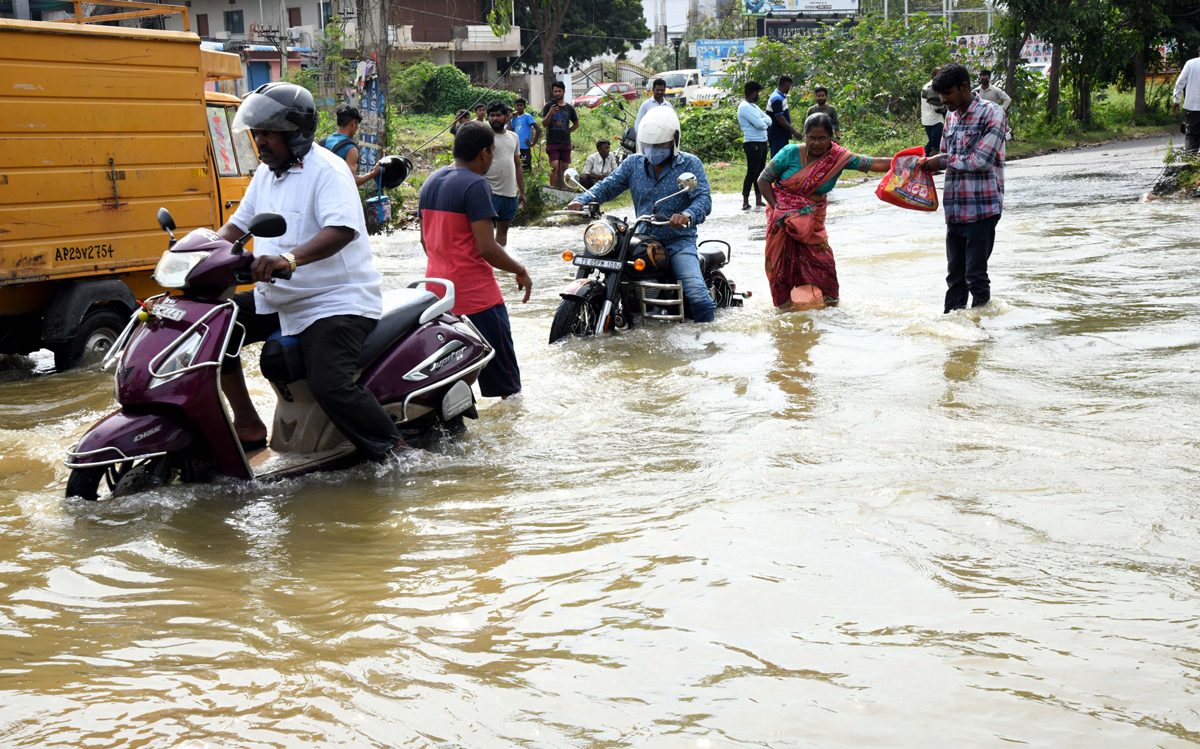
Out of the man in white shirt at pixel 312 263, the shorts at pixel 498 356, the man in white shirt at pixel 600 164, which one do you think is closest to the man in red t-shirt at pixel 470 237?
the shorts at pixel 498 356

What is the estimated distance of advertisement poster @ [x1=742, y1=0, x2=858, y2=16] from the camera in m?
54.7

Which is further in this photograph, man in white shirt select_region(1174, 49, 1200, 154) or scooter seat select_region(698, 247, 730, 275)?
man in white shirt select_region(1174, 49, 1200, 154)

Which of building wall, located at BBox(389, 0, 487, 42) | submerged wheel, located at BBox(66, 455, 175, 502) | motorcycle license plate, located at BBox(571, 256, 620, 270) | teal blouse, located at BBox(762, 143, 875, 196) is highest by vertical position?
building wall, located at BBox(389, 0, 487, 42)

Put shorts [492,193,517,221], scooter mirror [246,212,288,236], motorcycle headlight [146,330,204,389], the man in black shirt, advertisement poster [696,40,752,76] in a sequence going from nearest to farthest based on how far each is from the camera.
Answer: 1. scooter mirror [246,212,288,236]
2. motorcycle headlight [146,330,204,389]
3. shorts [492,193,517,221]
4. the man in black shirt
5. advertisement poster [696,40,752,76]

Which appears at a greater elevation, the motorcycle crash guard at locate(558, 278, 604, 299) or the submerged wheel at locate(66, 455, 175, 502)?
the motorcycle crash guard at locate(558, 278, 604, 299)

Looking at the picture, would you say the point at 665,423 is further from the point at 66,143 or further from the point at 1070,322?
the point at 66,143

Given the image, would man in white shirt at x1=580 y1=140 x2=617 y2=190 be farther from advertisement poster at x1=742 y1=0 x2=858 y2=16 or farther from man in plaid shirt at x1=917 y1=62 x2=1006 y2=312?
advertisement poster at x1=742 y1=0 x2=858 y2=16

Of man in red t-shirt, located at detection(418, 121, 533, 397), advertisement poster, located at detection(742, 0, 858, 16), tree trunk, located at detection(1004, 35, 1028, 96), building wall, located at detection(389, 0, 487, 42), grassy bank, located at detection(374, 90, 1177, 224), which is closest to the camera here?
man in red t-shirt, located at detection(418, 121, 533, 397)

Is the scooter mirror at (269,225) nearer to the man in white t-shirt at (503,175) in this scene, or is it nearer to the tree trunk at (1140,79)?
the man in white t-shirt at (503,175)

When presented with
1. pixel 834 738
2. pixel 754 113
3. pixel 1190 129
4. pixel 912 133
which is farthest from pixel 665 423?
pixel 912 133

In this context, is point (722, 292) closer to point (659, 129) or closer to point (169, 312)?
point (659, 129)

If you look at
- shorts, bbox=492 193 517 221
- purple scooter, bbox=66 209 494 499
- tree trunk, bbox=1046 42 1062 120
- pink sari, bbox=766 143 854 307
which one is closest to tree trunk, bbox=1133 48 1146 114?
tree trunk, bbox=1046 42 1062 120

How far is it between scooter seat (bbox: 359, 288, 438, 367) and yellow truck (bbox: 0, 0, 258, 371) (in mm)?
2638

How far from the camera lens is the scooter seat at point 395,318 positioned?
4.46 metres
